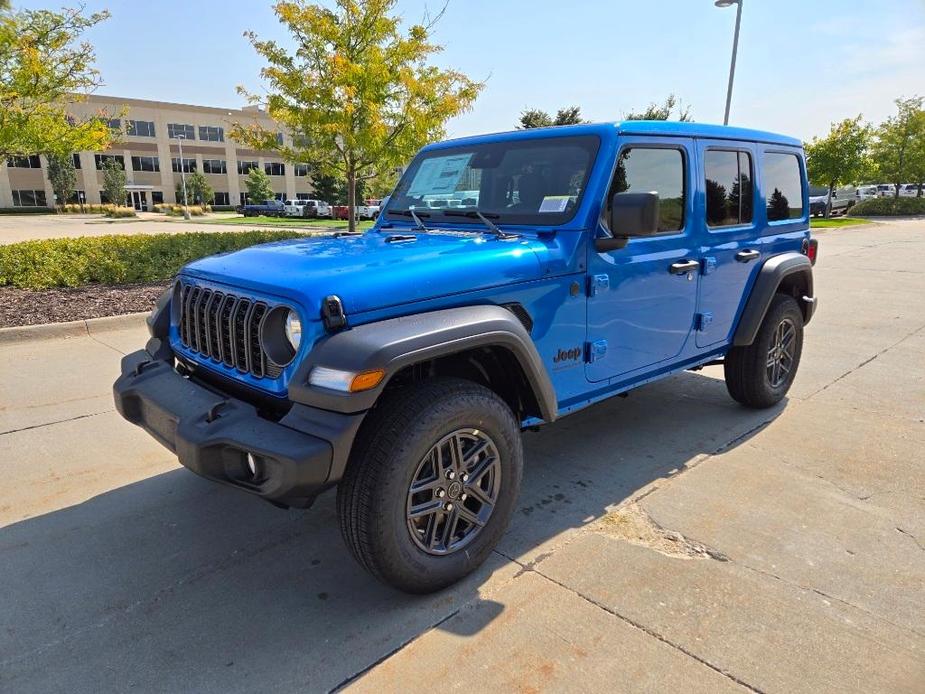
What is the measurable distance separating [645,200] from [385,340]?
1.44 m

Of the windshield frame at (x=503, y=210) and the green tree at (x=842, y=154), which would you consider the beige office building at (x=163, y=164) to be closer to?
the green tree at (x=842, y=154)

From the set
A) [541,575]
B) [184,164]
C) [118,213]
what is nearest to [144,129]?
[184,164]

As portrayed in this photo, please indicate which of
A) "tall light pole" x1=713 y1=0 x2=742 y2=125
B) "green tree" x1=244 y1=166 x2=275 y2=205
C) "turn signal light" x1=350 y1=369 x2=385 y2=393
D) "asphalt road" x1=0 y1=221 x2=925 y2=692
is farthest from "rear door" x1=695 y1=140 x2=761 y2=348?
"green tree" x1=244 y1=166 x2=275 y2=205

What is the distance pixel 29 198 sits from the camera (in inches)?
2373

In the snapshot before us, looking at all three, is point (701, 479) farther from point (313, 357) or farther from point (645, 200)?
point (313, 357)

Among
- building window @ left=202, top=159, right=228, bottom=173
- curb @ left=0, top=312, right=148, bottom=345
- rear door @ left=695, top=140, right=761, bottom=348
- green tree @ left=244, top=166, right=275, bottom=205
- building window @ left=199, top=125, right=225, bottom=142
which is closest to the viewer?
rear door @ left=695, top=140, right=761, bottom=348

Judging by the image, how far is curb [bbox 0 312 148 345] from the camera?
6570 millimetres

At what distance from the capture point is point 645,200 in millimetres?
2871

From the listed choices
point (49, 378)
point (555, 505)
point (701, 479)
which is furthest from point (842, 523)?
point (49, 378)

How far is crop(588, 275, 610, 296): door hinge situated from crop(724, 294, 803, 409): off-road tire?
72.8 inches

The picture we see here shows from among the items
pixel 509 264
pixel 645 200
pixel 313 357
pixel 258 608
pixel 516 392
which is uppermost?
pixel 645 200

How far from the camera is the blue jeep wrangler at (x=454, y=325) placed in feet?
7.57

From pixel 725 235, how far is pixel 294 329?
2.90 meters

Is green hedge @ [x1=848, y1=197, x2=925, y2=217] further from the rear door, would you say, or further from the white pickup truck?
the rear door
